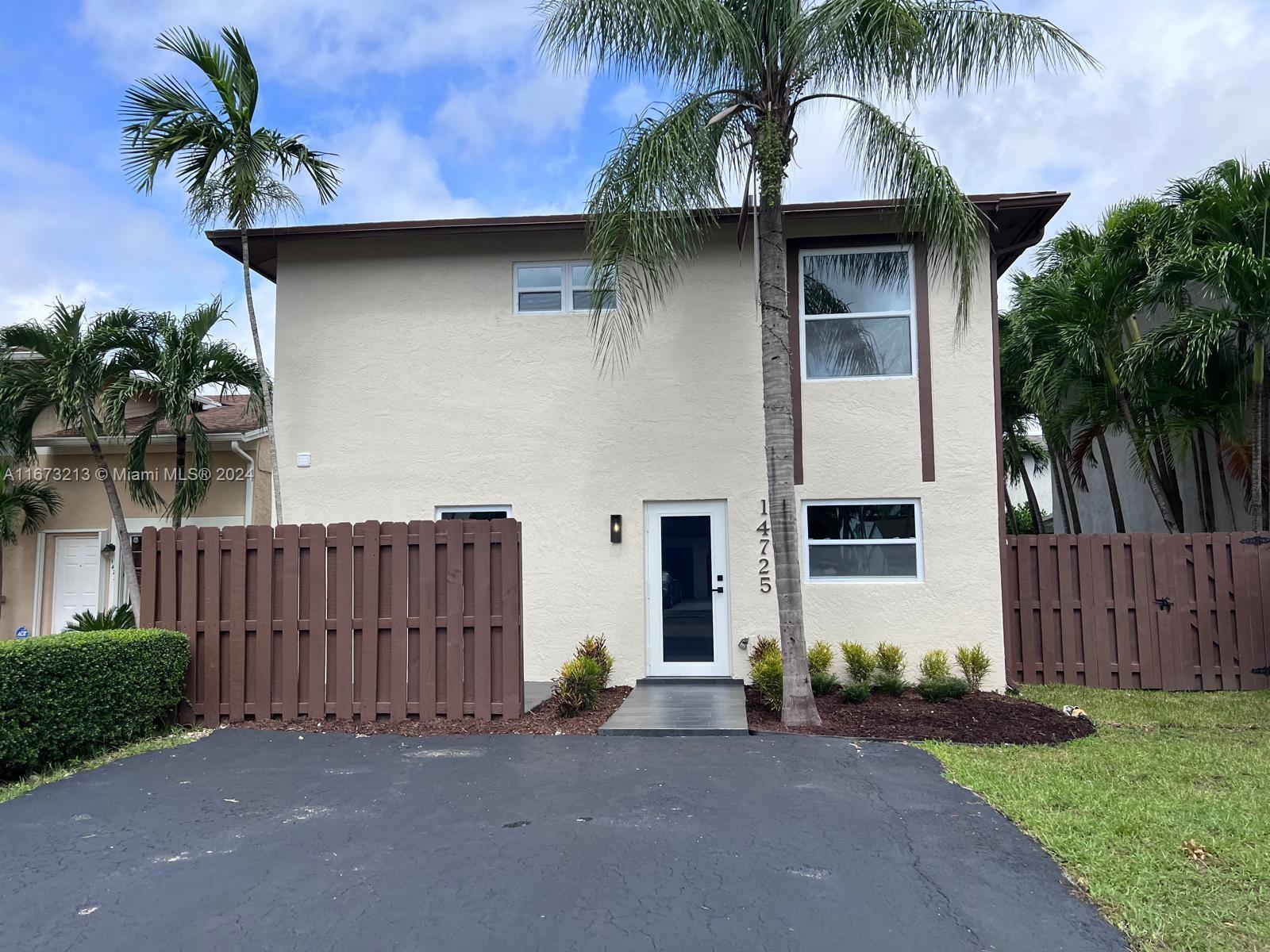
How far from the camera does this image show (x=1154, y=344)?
10617 millimetres

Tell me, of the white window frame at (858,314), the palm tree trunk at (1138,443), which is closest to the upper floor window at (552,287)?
the white window frame at (858,314)

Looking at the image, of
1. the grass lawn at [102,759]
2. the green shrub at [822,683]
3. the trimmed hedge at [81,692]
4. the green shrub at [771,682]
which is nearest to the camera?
the grass lawn at [102,759]

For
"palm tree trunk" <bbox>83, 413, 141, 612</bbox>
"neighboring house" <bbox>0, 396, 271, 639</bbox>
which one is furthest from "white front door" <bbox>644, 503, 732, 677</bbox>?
"palm tree trunk" <bbox>83, 413, 141, 612</bbox>

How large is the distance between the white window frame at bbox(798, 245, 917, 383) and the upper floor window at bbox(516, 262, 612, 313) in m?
2.63

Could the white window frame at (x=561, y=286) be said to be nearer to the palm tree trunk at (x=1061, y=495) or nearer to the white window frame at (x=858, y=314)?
the white window frame at (x=858, y=314)

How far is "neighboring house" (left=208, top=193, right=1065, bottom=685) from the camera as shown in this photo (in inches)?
392

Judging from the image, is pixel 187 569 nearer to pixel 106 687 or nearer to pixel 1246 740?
pixel 106 687

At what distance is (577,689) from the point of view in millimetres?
8359

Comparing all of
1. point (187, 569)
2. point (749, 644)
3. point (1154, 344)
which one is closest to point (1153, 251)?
point (1154, 344)

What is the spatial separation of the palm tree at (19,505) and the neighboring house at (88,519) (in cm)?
11

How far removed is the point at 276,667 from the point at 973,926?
6.61 m

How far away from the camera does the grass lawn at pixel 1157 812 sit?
12.5 feet

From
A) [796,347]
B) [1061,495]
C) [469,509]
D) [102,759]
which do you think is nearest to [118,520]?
[469,509]

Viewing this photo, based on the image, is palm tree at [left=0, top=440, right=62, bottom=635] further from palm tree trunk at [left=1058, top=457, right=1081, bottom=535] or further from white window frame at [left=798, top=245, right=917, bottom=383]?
palm tree trunk at [left=1058, top=457, right=1081, bottom=535]
